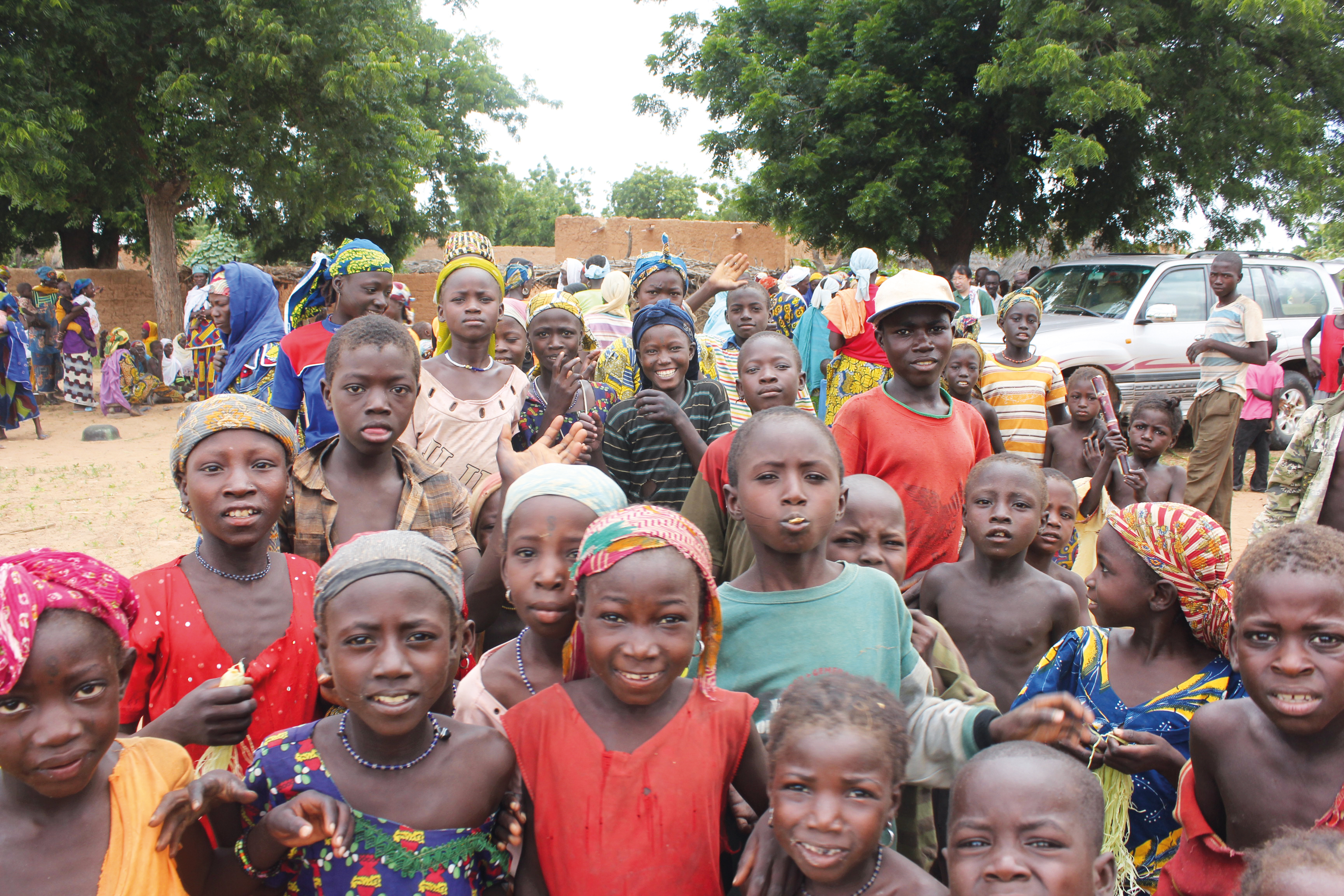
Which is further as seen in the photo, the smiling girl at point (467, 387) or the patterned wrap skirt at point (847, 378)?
the patterned wrap skirt at point (847, 378)

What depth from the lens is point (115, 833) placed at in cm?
163

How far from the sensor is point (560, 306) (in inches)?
164

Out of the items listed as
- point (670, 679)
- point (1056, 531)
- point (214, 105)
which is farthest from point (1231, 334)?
point (214, 105)

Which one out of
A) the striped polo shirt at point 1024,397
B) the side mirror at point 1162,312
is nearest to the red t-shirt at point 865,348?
the striped polo shirt at point 1024,397

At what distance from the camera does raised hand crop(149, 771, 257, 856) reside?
62.8 inches

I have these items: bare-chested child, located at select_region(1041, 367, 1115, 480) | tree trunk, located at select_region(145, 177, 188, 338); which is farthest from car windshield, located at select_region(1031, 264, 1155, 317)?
tree trunk, located at select_region(145, 177, 188, 338)

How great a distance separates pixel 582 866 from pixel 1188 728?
4.63 feet

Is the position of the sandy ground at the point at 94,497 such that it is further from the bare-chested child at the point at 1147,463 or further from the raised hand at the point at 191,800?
the bare-chested child at the point at 1147,463

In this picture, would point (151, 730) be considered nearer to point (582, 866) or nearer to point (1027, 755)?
point (582, 866)

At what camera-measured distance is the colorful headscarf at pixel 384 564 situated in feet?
5.80

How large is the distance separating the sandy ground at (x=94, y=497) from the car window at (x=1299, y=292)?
36.1ft

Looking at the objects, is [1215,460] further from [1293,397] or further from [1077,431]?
[1293,397]

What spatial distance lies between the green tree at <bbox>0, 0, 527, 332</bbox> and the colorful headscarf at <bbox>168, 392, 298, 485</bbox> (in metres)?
12.5

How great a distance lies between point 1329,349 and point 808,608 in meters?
8.15
